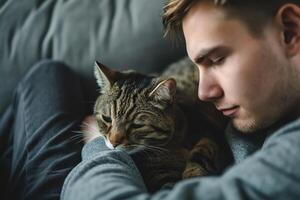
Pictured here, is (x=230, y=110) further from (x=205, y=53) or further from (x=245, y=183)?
(x=245, y=183)

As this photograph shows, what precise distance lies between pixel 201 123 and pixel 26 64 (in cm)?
65

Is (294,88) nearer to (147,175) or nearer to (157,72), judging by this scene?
(147,175)

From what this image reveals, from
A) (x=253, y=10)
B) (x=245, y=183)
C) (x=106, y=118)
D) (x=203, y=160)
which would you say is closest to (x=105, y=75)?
(x=106, y=118)

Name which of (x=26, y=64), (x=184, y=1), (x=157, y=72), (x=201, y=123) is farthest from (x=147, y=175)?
(x=26, y=64)

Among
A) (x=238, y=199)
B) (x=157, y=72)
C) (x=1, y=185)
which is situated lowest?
(x=1, y=185)

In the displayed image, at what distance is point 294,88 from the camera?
1026 mm

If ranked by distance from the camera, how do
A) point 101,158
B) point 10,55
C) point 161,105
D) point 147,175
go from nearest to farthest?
point 101,158
point 147,175
point 161,105
point 10,55

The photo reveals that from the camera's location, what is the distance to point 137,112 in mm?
1280

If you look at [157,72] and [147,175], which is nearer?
[147,175]

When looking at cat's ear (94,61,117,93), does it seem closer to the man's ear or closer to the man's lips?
the man's lips

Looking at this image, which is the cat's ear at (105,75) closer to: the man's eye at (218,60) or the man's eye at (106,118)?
the man's eye at (106,118)

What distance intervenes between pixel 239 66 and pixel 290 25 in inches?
5.5

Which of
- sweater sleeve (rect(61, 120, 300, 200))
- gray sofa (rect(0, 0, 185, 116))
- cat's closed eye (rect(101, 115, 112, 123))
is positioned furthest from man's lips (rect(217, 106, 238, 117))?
gray sofa (rect(0, 0, 185, 116))

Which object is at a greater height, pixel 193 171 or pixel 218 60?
pixel 218 60
